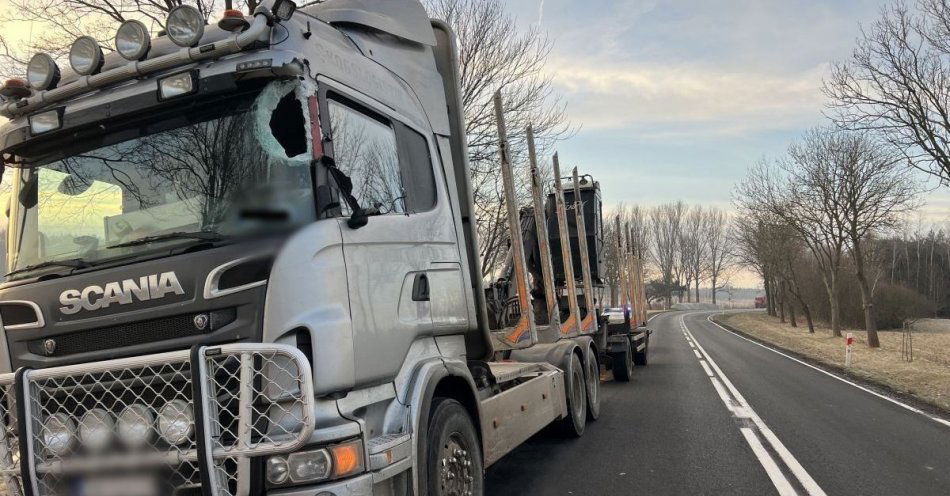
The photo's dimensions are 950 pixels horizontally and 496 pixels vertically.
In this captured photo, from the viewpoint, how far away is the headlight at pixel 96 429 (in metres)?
2.80

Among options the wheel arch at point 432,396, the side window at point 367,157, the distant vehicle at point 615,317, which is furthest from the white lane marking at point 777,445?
the side window at point 367,157

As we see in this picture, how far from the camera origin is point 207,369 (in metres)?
2.58

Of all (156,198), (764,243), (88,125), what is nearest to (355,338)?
(156,198)

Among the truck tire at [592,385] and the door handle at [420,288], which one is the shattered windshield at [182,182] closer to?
the door handle at [420,288]

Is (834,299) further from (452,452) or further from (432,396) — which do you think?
(432,396)

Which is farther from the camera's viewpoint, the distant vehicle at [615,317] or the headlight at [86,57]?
the distant vehicle at [615,317]

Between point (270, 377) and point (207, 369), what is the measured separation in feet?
0.83

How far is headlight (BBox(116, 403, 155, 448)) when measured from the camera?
8.99ft

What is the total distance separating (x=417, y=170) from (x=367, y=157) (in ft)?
2.03

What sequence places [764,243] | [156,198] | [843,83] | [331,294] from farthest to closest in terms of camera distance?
[764,243] → [843,83] → [156,198] → [331,294]

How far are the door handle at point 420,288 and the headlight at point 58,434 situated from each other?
1.81 metres

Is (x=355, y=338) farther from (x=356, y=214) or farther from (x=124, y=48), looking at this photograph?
(x=124, y=48)

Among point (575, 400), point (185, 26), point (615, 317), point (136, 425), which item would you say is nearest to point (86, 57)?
point (185, 26)

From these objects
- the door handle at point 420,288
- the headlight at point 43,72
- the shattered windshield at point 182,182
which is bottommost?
the door handle at point 420,288
